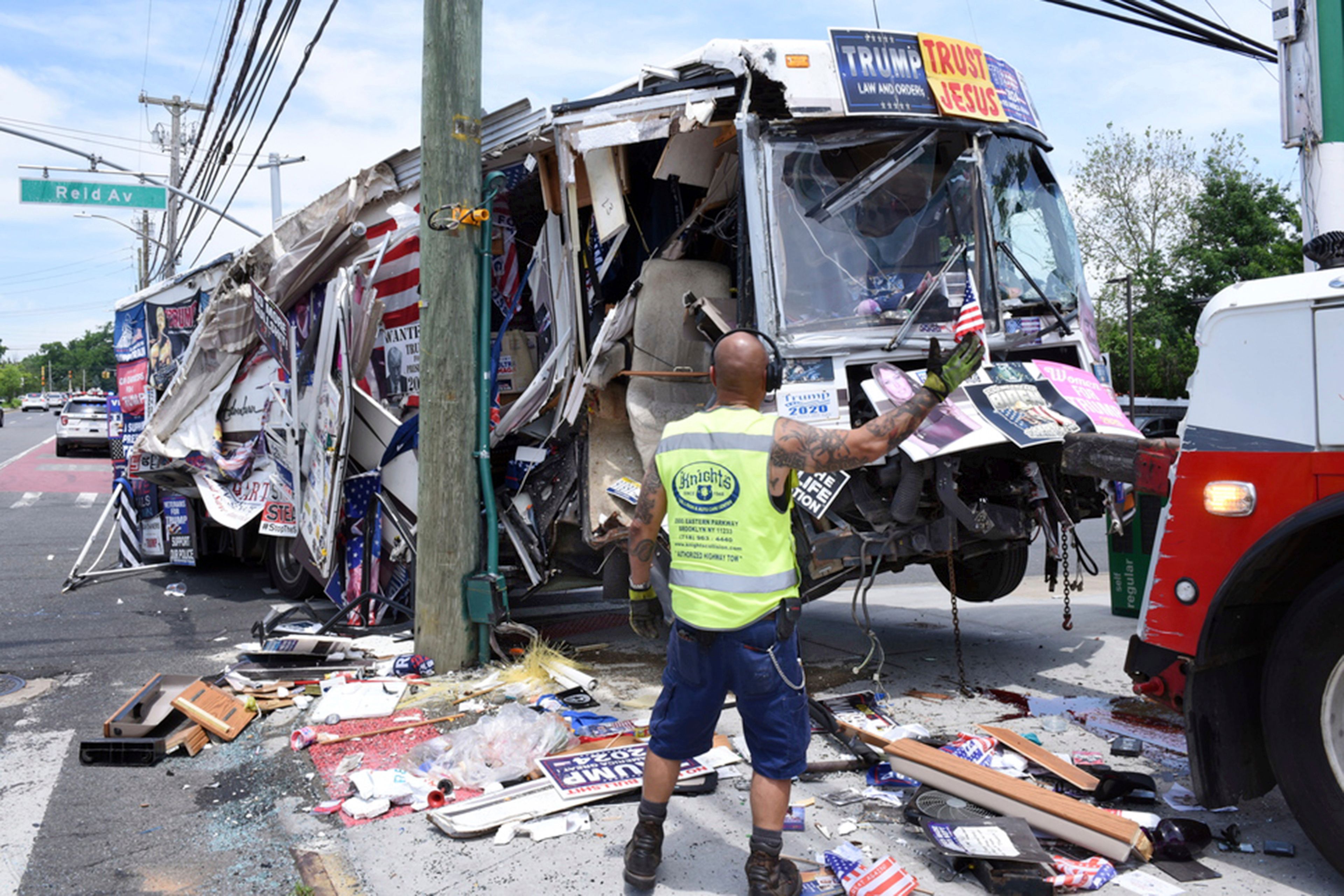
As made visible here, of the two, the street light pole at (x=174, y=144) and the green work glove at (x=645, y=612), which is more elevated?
the street light pole at (x=174, y=144)

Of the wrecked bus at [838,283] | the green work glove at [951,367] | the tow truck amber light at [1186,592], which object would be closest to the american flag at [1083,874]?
the tow truck amber light at [1186,592]

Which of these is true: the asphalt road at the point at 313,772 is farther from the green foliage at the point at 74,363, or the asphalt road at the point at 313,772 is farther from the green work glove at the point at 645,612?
the green foliage at the point at 74,363

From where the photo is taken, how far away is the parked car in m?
29.1

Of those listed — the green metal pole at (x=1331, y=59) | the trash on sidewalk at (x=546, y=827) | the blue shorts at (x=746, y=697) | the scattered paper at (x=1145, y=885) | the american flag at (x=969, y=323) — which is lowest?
the scattered paper at (x=1145, y=885)

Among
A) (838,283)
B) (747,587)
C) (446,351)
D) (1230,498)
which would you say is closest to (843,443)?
(747,587)

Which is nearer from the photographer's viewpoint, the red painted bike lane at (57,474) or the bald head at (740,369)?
the bald head at (740,369)

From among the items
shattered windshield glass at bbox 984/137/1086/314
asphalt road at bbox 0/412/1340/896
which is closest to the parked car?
asphalt road at bbox 0/412/1340/896

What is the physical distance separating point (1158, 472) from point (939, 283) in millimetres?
1841

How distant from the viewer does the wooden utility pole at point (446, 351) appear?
5836 mm

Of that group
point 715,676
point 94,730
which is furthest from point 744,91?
point 94,730

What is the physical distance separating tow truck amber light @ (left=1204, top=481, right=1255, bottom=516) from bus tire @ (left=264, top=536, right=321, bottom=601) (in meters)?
6.92

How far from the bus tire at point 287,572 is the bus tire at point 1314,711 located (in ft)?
23.3

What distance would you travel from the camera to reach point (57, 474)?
22984 mm

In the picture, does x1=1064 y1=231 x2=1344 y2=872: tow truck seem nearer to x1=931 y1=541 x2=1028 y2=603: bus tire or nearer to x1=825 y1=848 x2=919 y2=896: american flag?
x1=825 y1=848 x2=919 y2=896: american flag
